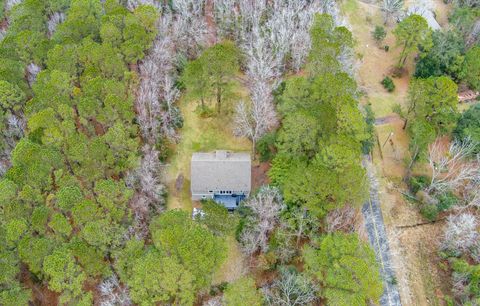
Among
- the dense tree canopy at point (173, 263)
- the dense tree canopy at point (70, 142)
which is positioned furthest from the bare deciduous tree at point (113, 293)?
the dense tree canopy at point (173, 263)

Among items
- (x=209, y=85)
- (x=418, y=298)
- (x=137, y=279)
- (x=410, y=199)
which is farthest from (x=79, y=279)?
(x=410, y=199)

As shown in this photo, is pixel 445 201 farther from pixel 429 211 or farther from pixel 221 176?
pixel 221 176

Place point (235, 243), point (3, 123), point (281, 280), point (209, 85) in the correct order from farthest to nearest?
1. point (209, 85)
2. point (3, 123)
3. point (235, 243)
4. point (281, 280)

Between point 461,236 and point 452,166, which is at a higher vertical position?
point 452,166

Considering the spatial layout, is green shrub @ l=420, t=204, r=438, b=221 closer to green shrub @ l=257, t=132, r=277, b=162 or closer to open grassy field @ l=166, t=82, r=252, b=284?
green shrub @ l=257, t=132, r=277, b=162

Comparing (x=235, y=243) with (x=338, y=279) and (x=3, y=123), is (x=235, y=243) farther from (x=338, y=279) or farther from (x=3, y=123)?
(x=3, y=123)

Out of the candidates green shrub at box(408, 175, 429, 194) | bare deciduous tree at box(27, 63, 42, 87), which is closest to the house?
green shrub at box(408, 175, 429, 194)

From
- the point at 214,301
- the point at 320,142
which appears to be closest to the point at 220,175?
the point at 320,142

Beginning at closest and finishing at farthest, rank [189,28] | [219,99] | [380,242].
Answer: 1. [380,242]
2. [219,99]
3. [189,28]
